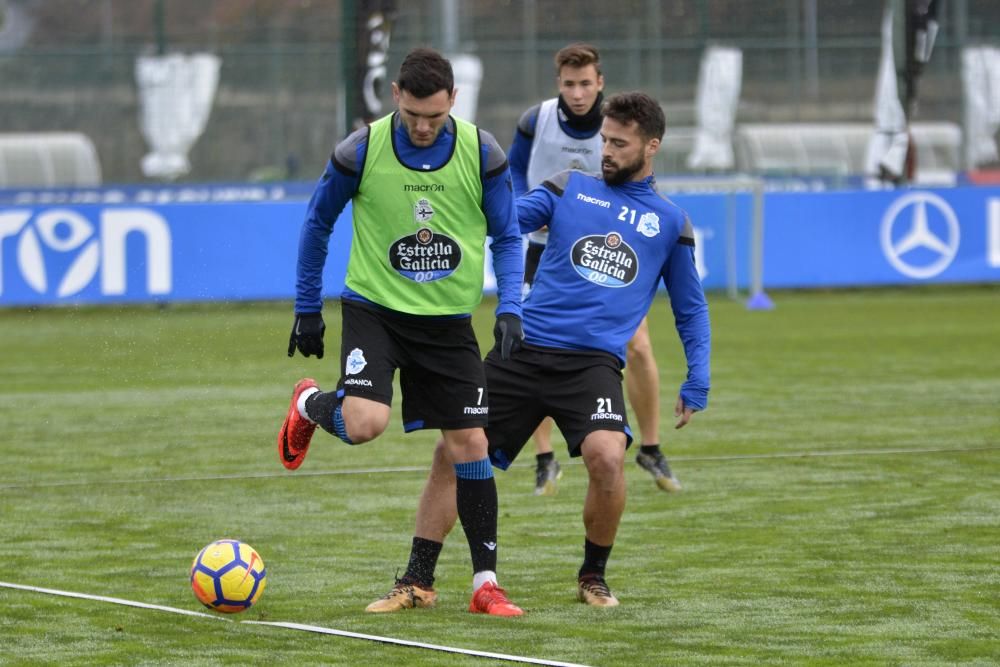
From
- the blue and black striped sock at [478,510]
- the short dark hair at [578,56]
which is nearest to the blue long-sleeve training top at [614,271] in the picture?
the blue and black striped sock at [478,510]

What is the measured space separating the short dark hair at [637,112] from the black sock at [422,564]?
Result: 5.29 ft

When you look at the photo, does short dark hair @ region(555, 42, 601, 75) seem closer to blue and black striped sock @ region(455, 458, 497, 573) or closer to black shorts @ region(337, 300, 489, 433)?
black shorts @ region(337, 300, 489, 433)

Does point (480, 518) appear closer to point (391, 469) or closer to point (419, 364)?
point (419, 364)

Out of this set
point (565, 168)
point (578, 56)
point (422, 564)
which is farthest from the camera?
point (565, 168)

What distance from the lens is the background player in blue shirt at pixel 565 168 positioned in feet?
28.6

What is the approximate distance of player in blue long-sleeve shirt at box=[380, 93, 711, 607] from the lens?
634 cm

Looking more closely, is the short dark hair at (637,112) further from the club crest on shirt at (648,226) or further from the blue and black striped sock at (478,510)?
the blue and black striped sock at (478,510)

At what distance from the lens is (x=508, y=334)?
20.3ft

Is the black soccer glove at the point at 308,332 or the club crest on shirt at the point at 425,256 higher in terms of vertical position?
the club crest on shirt at the point at 425,256

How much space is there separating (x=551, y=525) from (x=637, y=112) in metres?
2.24

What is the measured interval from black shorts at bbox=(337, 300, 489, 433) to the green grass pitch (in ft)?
2.25

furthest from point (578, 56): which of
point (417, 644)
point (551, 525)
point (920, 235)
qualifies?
point (920, 235)

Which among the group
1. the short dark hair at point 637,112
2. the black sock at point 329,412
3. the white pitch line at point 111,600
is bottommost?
the white pitch line at point 111,600

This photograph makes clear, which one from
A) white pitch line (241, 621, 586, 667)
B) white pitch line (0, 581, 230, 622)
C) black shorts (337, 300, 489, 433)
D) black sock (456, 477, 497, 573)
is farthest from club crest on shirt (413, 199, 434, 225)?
white pitch line (0, 581, 230, 622)
